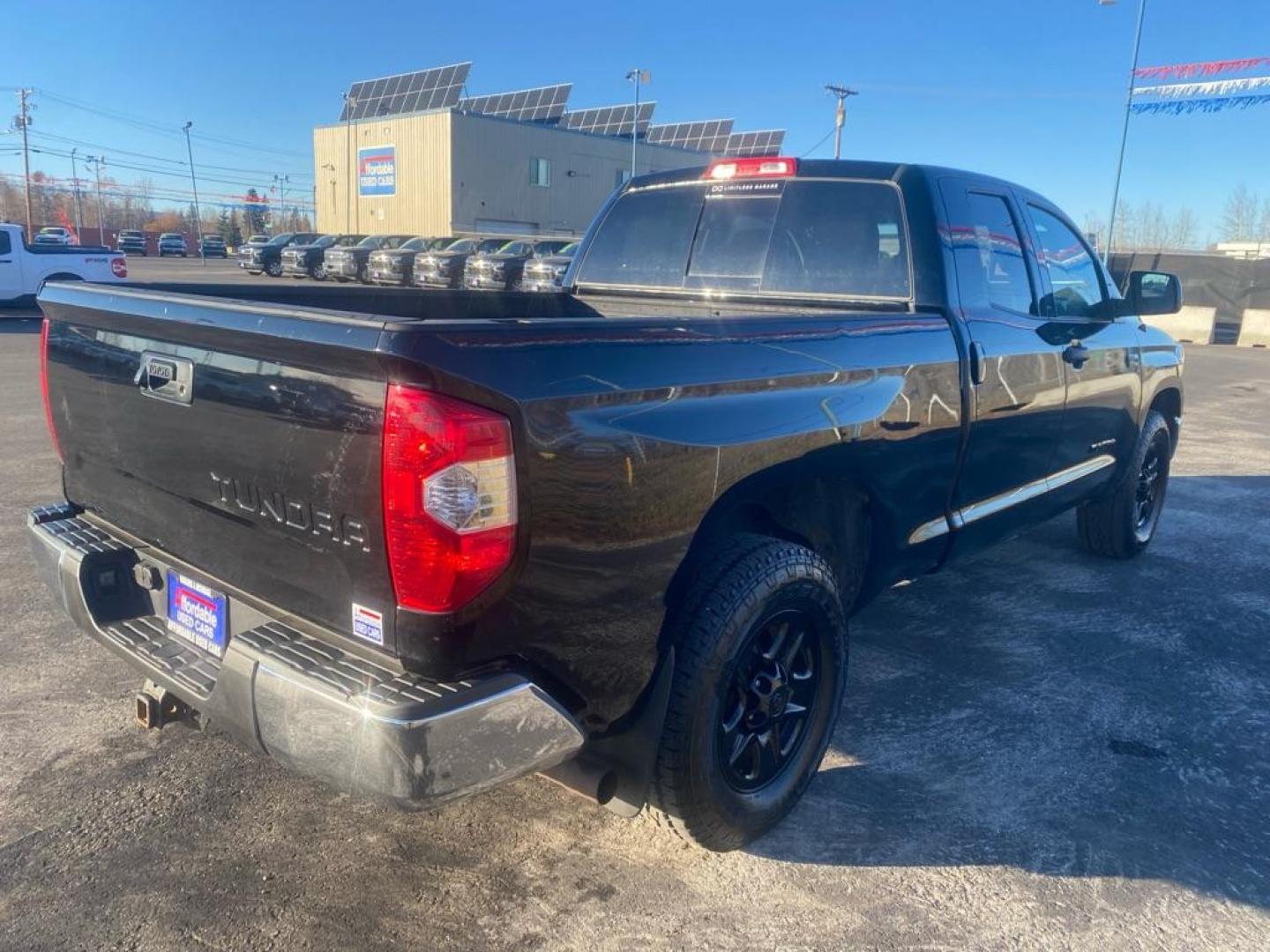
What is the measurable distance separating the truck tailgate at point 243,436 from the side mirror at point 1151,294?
4.27 meters

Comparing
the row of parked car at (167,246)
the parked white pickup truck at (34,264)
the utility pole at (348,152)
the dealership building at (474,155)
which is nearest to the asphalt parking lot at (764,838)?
the parked white pickup truck at (34,264)

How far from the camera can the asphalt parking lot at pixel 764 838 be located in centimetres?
254

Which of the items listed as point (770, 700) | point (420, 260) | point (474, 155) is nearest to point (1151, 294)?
point (770, 700)

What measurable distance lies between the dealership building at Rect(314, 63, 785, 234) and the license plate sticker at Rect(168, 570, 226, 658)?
46.8 meters

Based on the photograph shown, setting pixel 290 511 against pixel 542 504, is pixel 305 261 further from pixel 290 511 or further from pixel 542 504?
pixel 542 504

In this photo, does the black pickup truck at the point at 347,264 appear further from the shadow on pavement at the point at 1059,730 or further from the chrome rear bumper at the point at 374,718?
the chrome rear bumper at the point at 374,718

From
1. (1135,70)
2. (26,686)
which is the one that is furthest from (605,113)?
(26,686)

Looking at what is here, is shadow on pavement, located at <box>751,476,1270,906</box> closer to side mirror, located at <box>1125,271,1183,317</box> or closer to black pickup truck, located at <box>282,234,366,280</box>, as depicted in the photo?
side mirror, located at <box>1125,271,1183,317</box>

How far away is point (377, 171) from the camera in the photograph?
170 feet

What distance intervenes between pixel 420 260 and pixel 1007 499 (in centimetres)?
2695

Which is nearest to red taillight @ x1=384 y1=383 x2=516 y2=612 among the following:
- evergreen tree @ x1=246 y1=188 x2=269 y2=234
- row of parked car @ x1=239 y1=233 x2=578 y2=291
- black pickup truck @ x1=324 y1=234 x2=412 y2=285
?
row of parked car @ x1=239 y1=233 x2=578 y2=291

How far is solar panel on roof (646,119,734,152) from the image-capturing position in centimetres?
5472

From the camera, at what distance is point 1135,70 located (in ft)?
79.4

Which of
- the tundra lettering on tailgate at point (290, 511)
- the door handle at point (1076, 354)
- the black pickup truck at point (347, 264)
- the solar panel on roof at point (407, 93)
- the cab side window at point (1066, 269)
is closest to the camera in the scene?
the tundra lettering on tailgate at point (290, 511)
